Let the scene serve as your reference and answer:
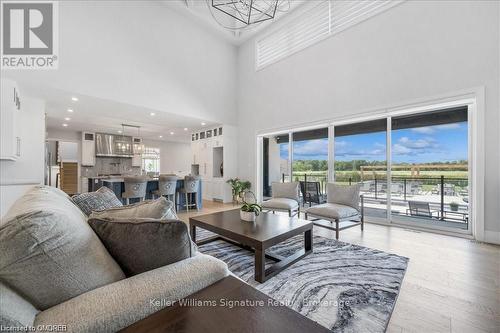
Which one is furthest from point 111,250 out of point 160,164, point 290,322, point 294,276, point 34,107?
point 160,164

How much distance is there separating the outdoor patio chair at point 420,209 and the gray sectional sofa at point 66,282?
181 inches

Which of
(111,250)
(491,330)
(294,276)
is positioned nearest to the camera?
(111,250)

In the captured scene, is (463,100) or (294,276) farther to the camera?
(463,100)

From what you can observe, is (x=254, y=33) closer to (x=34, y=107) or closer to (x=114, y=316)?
(x=34, y=107)

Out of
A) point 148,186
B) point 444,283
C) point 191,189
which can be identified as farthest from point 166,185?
point 444,283

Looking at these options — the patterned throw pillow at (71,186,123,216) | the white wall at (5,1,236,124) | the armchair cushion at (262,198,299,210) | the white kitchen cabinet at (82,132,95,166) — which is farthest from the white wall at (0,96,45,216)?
the armchair cushion at (262,198,299,210)

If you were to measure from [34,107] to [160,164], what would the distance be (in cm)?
681

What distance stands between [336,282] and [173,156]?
11.0m

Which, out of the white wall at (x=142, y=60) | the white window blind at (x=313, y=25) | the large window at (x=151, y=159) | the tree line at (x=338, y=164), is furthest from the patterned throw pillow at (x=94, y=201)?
the large window at (x=151, y=159)

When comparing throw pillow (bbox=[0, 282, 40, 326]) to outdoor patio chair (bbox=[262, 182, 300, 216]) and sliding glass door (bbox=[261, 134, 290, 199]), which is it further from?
sliding glass door (bbox=[261, 134, 290, 199])

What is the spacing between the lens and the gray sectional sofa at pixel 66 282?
0.63 m

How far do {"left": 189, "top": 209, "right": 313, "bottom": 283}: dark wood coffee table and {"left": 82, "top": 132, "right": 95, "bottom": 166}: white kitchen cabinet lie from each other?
25.0 ft

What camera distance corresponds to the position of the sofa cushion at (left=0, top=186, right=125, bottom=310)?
0.64m

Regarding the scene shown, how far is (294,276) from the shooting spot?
212cm
